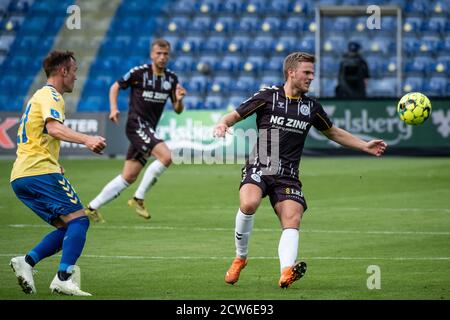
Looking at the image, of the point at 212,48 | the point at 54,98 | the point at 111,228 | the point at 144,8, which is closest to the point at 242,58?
the point at 212,48

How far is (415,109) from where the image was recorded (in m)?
10.6

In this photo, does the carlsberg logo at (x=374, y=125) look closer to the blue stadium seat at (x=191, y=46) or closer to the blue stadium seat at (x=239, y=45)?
the blue stadium seat at (x=239, y=45)

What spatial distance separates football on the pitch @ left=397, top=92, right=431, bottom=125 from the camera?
34.5 feet

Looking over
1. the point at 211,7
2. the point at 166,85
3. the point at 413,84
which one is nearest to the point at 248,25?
the point at 211,7

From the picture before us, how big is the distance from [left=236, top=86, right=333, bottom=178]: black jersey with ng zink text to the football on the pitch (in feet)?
3.90

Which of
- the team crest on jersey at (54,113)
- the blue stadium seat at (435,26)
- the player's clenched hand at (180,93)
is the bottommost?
the team crest on jersey at (54,113)

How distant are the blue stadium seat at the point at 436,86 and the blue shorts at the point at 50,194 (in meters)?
21.6

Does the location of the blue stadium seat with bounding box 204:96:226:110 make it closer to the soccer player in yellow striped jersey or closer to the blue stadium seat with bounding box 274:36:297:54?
the blue stadium seat with bounding box 274:36:297:54

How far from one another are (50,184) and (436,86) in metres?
21.9

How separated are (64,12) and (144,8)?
2.66 metres

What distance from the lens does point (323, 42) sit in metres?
29.9

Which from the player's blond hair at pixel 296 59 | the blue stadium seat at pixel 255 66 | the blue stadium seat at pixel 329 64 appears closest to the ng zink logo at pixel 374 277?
the player's blond hair at pixel 296 59

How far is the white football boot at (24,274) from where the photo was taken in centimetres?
880

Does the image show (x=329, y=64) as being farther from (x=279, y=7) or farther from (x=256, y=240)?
(x=256, y=240)
